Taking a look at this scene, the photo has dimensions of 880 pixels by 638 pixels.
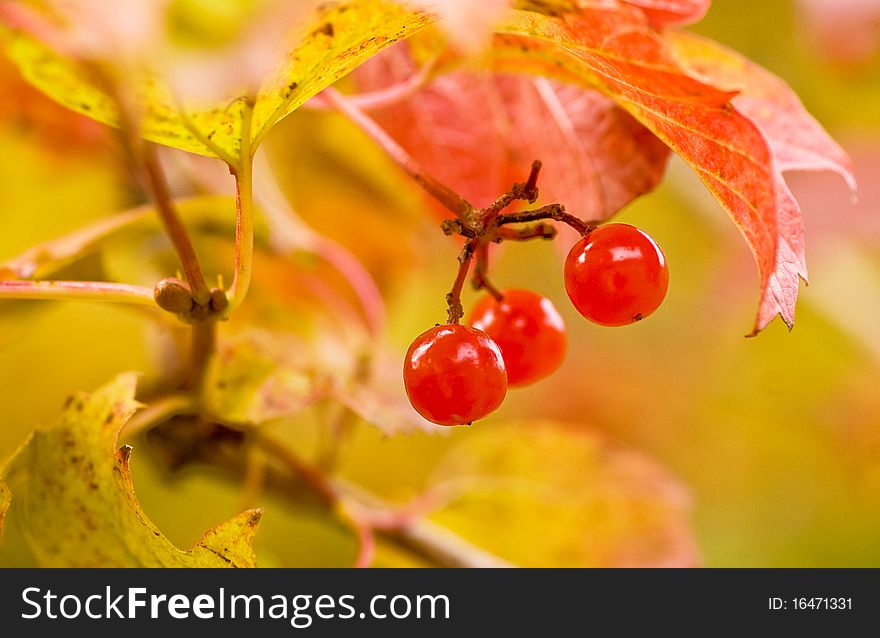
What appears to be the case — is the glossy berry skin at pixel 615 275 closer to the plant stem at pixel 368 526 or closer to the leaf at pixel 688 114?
the leaf at pixel 688 114

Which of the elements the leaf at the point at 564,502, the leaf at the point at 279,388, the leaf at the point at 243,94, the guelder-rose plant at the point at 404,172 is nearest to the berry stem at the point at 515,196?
the guelder-rose plant at the point at 404,172

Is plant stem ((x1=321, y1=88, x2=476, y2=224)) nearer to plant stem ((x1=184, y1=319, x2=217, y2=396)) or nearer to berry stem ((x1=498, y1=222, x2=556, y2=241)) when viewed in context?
berry stem ((x1=498, y1=222, x2=556, y2=241))

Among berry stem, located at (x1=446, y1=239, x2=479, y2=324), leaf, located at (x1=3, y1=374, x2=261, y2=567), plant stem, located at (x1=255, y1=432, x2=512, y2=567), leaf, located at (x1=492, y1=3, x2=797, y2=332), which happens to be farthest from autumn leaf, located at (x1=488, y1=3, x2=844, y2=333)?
plant stem, located at (x1=255, y1=432, x2=512, y2=567)

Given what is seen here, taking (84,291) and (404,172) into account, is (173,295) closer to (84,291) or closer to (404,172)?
(84,291)

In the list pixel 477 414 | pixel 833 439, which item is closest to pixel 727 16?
pixel 833 439

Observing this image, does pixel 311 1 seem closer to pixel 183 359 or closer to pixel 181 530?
pixel 183 359
